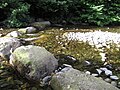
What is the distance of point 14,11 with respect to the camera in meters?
11.2

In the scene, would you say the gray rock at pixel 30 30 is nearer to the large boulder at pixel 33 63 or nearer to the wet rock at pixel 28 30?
the wet rock at pixel 28 30

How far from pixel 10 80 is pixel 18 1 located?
19.1 feet

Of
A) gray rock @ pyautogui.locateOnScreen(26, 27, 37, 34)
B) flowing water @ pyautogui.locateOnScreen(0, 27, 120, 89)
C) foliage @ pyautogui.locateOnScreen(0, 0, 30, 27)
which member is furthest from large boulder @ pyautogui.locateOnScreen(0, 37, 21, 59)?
foliage @ pyautogui.locateOnScreen(0, 0, 30, 27)

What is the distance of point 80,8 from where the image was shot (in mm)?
13531

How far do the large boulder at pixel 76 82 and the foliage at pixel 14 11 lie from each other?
19.1 ft

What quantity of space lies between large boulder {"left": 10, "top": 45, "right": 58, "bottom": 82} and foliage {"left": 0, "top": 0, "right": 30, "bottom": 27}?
14.8 feet

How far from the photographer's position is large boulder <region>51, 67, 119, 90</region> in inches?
221

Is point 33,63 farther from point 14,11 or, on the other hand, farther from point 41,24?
point 41,24

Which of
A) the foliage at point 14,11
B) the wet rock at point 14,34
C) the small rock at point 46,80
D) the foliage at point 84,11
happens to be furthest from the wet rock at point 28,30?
the small rock at point 46,80

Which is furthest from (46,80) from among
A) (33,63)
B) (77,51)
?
(77,51)

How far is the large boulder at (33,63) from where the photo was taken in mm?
6742

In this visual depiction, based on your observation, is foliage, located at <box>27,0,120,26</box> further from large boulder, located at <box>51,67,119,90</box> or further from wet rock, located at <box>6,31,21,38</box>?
large boulder, located at <box>51,67,119,90</box>

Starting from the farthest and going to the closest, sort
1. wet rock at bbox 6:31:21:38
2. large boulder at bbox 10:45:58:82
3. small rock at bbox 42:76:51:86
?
wet rock at bbox 6:31:21:38 < large boulder at bbox 10:45:58:82 < small rock at bbox 42:76:51:86

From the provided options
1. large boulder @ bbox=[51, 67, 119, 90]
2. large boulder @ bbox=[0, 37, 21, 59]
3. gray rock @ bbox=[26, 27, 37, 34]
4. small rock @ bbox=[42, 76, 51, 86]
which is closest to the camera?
large boulder @ bbox=[51, 67, 119, 90]
